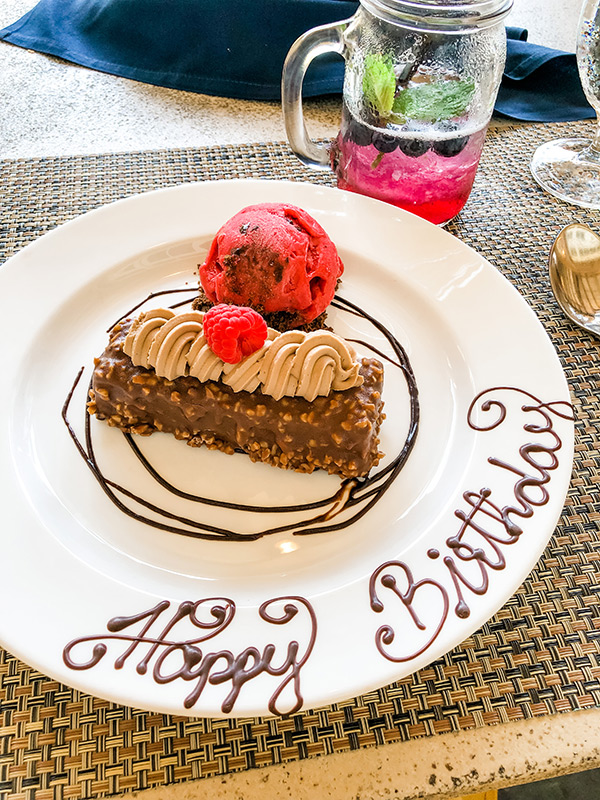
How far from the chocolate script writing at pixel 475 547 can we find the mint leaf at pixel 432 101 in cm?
62

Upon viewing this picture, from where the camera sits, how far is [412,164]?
4.62 ft

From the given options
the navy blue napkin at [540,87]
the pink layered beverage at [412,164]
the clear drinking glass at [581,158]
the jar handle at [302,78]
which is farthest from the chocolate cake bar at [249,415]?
the navy blue napkin at [540,87]

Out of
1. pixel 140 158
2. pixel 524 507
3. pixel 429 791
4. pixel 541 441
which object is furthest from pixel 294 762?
pixel 140 158

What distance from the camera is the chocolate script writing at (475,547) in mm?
862

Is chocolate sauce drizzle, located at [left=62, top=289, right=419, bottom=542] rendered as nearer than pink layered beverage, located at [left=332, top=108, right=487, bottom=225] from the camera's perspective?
Yes

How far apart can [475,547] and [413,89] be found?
3.08 ft

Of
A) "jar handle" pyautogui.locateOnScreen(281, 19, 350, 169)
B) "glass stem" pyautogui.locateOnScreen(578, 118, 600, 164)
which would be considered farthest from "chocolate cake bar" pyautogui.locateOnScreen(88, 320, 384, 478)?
"glass stem" pyautogui.locateOnScreen(578, 118, 600, 164)

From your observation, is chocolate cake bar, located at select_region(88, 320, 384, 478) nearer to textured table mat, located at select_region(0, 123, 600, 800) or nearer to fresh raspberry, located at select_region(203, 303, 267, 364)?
fresh raspberry, located at select_region(203, 303, 267, 364)

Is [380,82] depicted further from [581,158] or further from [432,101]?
[581,158]

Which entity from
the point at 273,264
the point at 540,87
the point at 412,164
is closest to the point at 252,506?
the point at 273,264

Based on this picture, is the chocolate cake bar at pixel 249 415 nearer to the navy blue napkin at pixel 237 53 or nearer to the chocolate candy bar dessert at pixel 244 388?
the chocolate candy bar dessert at pixel 244 388

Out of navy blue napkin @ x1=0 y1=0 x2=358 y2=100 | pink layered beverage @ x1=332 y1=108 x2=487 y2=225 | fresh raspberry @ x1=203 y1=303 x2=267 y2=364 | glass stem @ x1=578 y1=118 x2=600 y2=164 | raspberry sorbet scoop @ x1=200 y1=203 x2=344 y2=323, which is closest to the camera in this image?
fresh raspberry @ x1=203 y1=303 x2=267 y2=364

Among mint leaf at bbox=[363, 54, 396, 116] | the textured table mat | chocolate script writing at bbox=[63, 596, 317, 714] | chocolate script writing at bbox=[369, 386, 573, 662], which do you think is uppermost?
mint leaf at bbox=[363, 54, 396, 116]

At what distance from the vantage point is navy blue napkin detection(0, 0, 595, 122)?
1.93 metres
